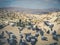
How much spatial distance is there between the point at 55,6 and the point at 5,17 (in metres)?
0.78

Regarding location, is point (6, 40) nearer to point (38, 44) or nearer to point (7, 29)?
point (7, 29)

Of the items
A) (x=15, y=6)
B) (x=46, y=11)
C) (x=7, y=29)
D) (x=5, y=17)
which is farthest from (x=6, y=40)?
(x=46, y=11)

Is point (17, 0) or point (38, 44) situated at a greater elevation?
point (17, 0)

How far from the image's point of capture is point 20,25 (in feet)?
8.25

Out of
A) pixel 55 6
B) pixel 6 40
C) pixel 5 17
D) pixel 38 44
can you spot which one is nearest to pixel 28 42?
pixel 38 44

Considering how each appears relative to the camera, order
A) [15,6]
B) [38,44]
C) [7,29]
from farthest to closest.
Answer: [15,6], [7,29], [38,44]

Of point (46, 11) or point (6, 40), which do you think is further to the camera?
point (46, 11)

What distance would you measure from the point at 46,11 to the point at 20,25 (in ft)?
1.54

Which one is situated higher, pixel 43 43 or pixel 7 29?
pixel 7 29

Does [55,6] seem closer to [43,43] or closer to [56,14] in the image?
[56,14]

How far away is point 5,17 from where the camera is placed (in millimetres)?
2594

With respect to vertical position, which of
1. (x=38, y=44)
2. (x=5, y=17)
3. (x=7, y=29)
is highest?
(x=5, y=17)

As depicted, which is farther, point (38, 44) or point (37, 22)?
point (37, 22)

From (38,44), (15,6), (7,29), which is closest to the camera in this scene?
(38,44)
